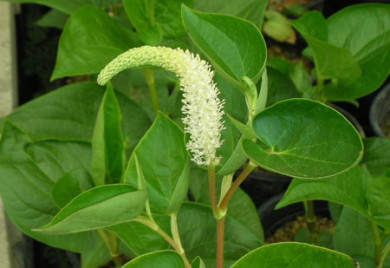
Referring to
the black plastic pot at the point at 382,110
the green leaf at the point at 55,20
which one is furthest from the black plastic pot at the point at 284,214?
the green leaf at the point at 55,20

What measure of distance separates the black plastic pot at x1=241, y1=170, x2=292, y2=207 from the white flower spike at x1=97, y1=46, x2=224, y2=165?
0.68 meters

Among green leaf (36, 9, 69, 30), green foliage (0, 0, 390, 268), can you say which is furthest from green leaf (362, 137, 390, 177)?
green leaf (36, 9, 69, 30)

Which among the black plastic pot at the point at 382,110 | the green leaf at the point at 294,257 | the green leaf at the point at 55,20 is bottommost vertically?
the black plastic pot at the point at 382,110

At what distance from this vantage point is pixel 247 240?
72cm

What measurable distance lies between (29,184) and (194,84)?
12.8 inches

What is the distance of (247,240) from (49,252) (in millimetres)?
640

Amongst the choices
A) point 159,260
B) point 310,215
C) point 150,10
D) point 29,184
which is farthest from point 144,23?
point 310,215

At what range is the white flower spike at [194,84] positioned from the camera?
510 millimetres

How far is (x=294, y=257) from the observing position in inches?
20.6

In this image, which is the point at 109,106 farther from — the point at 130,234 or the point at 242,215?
the point at 242,215

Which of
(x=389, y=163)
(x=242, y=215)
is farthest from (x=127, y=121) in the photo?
(x=389, y=163)

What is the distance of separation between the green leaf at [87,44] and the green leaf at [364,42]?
1.15 feet

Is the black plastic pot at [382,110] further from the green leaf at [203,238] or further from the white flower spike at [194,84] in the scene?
the white flower spike at [194,84]

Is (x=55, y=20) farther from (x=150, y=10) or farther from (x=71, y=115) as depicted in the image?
(x=150, y=10)
